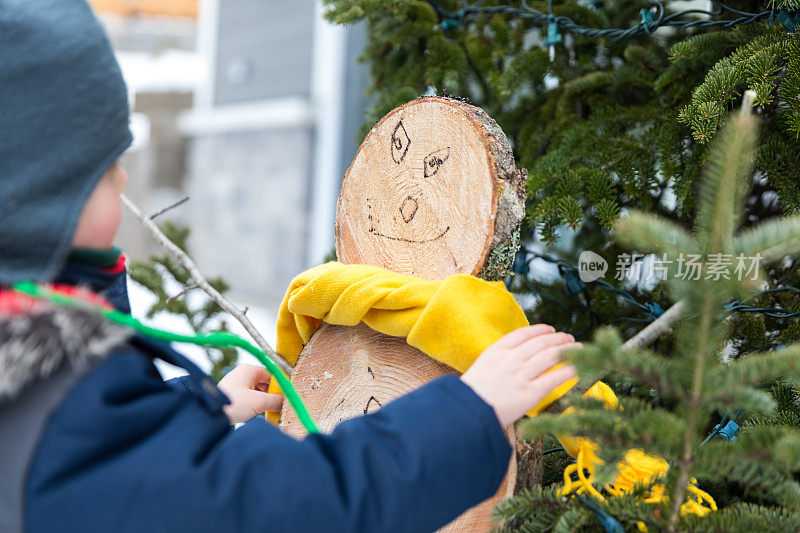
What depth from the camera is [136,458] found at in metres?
0.61

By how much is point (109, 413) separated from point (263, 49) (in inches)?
183

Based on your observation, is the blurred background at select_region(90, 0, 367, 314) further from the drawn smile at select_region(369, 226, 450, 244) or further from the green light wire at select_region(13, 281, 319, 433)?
the green light wire at select_region(13, 281, 319, 433)

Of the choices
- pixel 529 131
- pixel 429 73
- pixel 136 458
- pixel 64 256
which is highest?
pixel 429 73

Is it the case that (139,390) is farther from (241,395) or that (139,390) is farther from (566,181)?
(566,181)

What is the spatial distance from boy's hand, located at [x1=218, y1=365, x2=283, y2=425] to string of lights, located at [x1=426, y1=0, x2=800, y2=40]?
841 millimetres

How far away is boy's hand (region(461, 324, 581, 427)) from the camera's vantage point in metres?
0.75

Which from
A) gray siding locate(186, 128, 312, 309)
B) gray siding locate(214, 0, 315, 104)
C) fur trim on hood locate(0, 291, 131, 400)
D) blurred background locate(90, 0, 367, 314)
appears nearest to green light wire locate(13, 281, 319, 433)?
fur trim on hood locate(0, 291, 131, 400)

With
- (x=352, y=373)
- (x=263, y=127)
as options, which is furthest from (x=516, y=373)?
(x=263, y=127)

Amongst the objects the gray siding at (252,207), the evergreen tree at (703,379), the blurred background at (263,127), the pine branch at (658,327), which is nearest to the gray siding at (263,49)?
the blurred background at (263,127)

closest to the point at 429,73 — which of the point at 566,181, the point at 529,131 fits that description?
the point at 529,131

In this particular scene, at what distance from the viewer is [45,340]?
62cm

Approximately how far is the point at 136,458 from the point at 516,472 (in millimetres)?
474

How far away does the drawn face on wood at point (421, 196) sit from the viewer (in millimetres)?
968

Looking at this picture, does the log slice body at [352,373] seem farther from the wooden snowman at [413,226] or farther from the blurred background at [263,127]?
the blurred background at [263,127]
